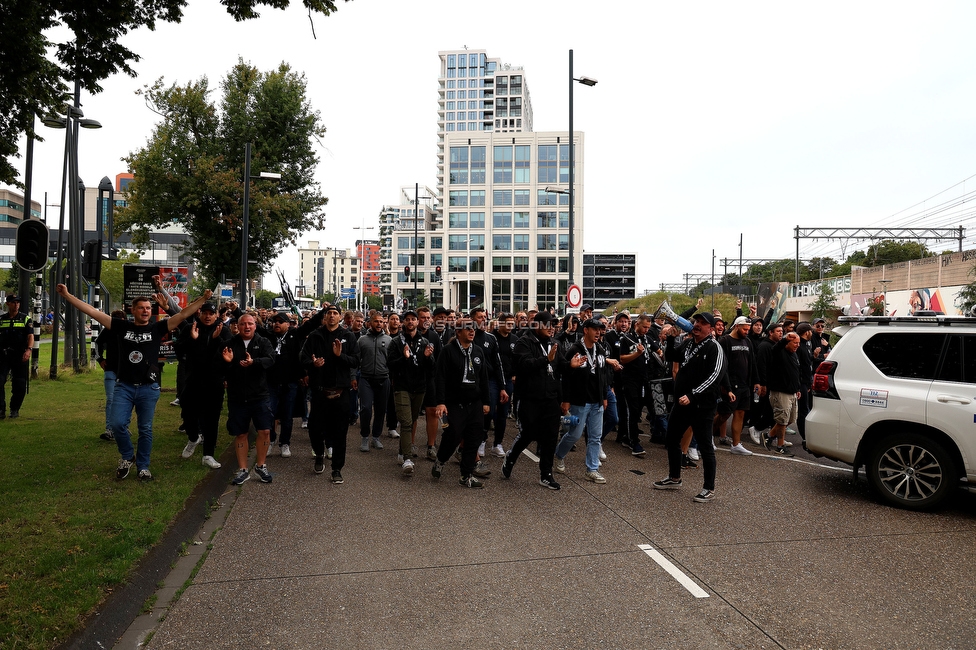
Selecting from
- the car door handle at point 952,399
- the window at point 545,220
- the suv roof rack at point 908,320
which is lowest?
the car door handle at point 952,399

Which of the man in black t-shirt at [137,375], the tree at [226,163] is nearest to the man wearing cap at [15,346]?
the man in black t-shirt at [137,375]

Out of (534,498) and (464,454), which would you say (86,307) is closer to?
(464,454)

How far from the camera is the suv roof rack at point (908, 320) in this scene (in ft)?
20.7

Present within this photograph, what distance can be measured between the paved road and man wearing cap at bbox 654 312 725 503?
34 centimetres

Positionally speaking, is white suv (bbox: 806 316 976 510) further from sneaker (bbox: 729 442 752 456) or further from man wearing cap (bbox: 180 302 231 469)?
man wearing cap (bbox: 180 302 231 469)

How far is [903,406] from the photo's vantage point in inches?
250

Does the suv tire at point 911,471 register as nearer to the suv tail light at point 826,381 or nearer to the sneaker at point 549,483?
the suv tail light at point 826,381

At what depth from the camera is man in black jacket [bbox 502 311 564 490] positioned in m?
7.27

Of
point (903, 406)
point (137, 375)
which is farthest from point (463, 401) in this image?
point (903, 406)

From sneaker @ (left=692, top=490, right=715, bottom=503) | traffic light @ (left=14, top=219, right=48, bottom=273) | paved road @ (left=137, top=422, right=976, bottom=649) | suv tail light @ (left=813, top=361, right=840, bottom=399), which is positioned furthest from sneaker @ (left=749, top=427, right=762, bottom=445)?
traffic light @ (left=14, top=219, right=48, bottom=273)

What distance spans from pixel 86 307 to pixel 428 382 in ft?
13.0

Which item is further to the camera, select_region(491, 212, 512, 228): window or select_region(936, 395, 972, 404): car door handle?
select_region(491, 212, 512, 228): window

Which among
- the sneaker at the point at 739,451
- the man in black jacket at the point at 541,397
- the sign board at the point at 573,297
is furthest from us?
the sign board at the point at 573,297

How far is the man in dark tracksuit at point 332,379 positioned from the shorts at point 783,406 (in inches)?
245
